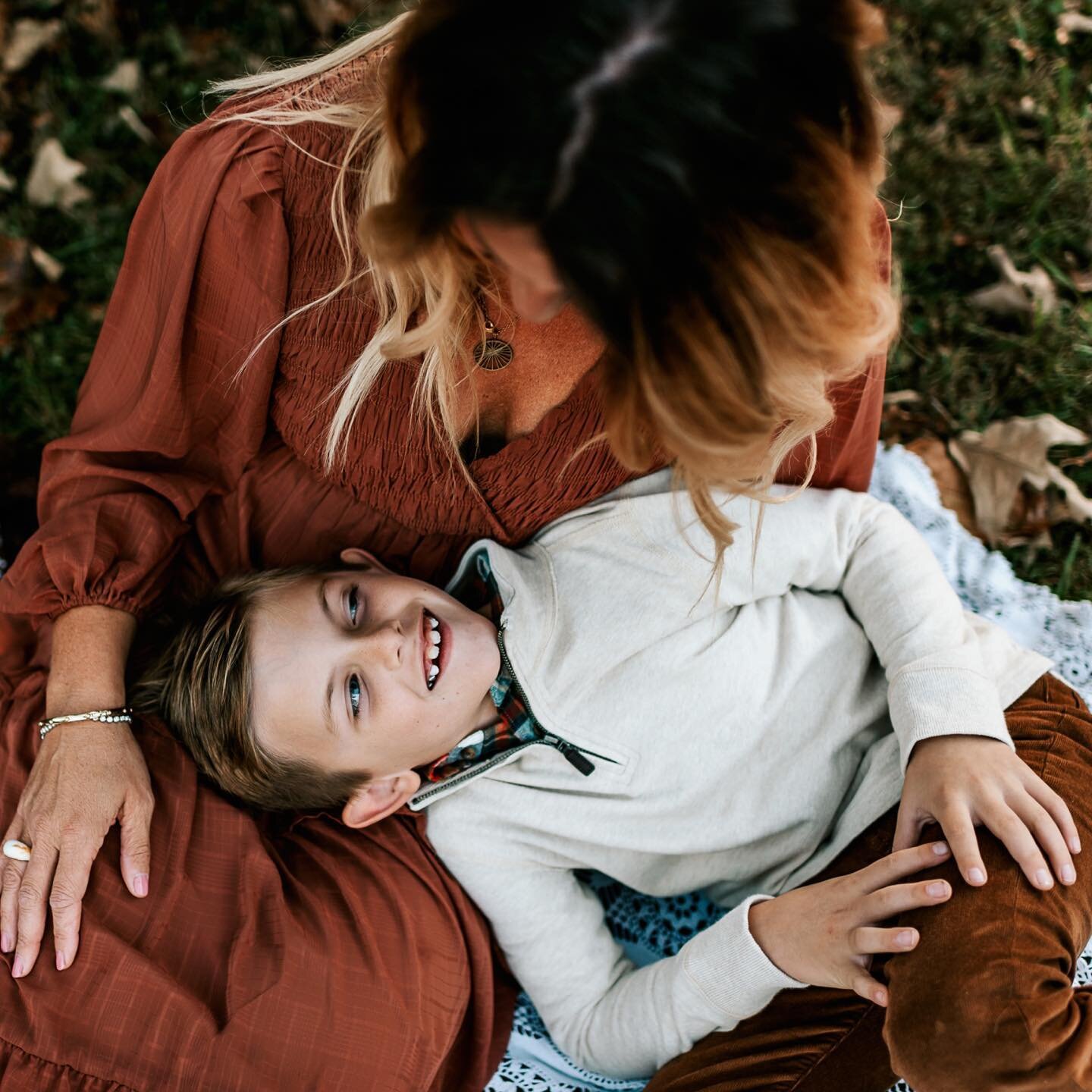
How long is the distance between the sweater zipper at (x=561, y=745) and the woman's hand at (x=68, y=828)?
723 mm

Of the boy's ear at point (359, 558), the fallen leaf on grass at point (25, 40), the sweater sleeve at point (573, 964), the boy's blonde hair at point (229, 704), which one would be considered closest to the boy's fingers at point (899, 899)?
the sweater sleeve at point (573, 964)

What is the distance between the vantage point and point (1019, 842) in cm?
164

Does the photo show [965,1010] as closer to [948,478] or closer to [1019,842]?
[1019,842]

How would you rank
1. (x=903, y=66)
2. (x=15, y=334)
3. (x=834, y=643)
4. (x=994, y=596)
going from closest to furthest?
(x=834, y=643) → (x=994, y=596) → (x=15, y=334) → (x=903, y=66)

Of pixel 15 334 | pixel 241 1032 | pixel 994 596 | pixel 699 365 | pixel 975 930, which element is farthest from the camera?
pixel 15 334

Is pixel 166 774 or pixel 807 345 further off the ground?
pixel 807 345

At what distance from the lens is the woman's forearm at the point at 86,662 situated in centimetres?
195

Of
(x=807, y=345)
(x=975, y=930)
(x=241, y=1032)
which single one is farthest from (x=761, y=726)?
(x=241, y=1032)

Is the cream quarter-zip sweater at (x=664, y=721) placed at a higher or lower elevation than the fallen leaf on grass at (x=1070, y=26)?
lower

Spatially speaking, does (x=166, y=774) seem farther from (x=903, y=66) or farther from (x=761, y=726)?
(x=903, y=66)

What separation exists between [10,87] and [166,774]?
2678 mm

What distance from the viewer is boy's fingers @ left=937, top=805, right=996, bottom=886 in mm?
1607

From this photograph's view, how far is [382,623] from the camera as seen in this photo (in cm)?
201

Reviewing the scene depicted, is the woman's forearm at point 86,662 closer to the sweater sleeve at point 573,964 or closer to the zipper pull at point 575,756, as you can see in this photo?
the sweater sleeve at point 573,964
